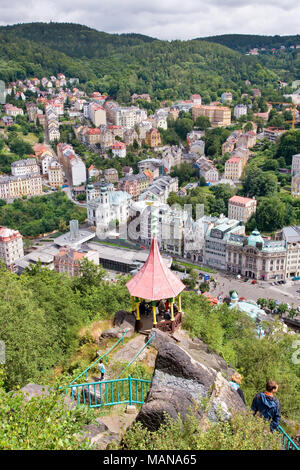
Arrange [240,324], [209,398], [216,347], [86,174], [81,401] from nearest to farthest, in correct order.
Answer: [209,398] → [81,401] → [216,347] → [240,324] → [86,174]

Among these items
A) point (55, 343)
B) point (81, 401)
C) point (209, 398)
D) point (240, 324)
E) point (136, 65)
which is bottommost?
point (240, 324)

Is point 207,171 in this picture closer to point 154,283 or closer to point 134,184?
point 134,184

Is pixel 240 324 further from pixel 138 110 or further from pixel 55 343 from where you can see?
pixel 138 110

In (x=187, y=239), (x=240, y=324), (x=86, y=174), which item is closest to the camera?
(x=240, y=324)

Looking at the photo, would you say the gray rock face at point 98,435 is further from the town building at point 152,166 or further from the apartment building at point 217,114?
the apartment building at point 217,114

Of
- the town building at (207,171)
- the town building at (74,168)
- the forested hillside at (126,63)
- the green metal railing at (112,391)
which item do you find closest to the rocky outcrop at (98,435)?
the green metal railing at (112,391)

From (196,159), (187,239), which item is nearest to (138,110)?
(196,159)

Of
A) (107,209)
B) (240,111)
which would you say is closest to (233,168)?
(107,209)

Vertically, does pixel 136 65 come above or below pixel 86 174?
above
